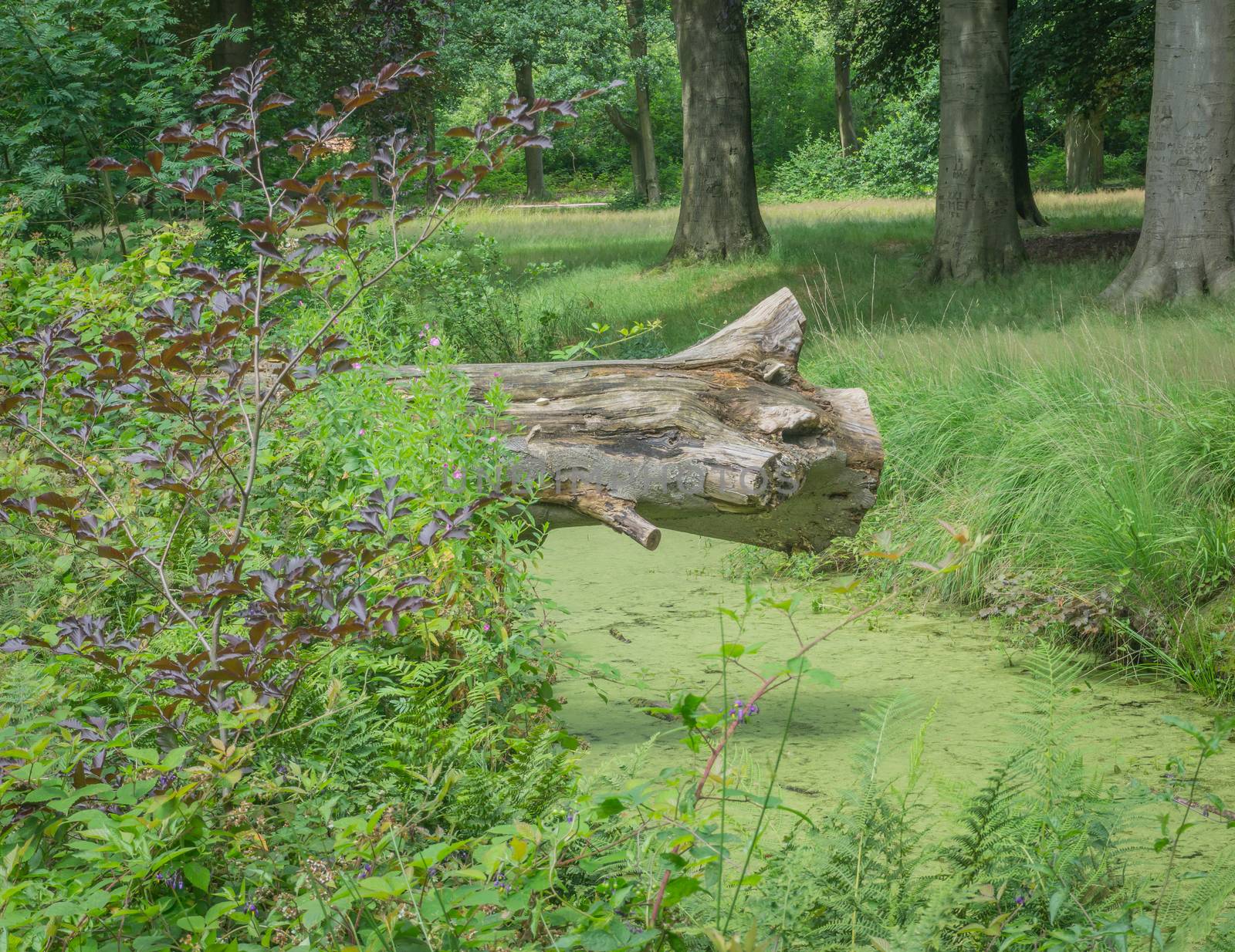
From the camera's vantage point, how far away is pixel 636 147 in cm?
3603

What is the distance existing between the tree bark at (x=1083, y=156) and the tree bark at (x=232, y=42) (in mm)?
22971

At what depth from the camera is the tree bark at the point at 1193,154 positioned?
851cm

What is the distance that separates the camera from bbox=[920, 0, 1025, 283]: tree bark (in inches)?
416

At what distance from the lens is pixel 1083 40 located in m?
Result: 15.8

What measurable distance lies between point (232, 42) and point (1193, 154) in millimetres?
8361

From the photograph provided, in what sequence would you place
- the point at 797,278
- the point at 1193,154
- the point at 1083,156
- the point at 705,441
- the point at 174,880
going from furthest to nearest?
1. the point at 1083,156
2. the point at 797,278
3. the point at 1193,154
4. the point at 705,441
5. the point at 174,880

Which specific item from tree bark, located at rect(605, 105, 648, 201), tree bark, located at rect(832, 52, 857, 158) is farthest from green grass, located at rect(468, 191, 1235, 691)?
tree bark, located at rect(832, 52, 857, 158)

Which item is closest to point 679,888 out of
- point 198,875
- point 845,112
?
point 198,875

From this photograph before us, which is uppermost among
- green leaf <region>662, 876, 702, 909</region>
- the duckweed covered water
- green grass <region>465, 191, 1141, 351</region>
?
green grass <region>465, 191, 1141, 351</region>

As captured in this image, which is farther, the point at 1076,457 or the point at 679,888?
the point at 1076,457

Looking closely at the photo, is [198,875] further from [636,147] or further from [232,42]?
[636,147]

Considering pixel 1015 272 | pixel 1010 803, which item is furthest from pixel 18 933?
pixel 1015 272

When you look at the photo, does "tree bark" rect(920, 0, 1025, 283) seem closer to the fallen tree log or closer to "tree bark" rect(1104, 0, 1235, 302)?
"tree bark" rect(1104, 0, 1235, 302)

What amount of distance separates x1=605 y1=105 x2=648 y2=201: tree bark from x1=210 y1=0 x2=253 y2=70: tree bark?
22687 mm
